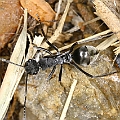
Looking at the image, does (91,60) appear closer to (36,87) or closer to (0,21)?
(36,87)

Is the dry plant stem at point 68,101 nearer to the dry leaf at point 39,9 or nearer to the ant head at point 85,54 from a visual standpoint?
the ant head at point 85,54

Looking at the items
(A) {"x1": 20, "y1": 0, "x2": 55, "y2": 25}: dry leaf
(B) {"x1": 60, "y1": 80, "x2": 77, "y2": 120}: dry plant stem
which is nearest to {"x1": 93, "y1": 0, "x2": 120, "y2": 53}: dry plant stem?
(A) {"x1": 20, "y1": 0, "x2": 55, "y2": 25}: dry leaf

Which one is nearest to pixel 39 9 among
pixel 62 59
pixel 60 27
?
pixel 60 27

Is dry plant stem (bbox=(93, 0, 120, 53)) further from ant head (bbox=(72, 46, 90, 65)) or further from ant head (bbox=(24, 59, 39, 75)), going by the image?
ant head (bbox=(24, 59, 39, 75))

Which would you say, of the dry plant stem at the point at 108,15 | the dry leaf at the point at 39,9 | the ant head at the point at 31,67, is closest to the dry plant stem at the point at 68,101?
the ant head at the point at 31,67

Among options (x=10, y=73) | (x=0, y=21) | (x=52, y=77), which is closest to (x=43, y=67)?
(x=52, y=77)
